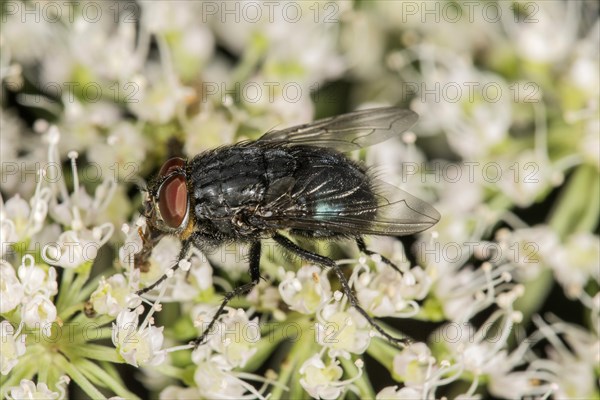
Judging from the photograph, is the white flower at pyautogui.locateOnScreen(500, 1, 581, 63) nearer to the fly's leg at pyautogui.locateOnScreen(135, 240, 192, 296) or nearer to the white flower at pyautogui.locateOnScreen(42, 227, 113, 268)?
the fly's leg at pyautogui.locateOnScreen(135, 240, 192, 296)

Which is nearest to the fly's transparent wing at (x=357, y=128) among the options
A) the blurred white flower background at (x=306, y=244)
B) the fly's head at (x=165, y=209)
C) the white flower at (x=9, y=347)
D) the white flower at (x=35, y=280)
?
the blurred white flower background at (x=306, y=244)

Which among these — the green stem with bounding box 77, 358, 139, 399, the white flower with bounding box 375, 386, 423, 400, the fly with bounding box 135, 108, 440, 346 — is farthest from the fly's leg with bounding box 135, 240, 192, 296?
the white flower with bounding box 375, 386, 423, 400

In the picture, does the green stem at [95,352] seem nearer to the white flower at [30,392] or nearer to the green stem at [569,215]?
the white flower at [30,392]

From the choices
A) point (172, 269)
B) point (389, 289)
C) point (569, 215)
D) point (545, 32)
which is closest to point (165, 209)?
point (172, 269)

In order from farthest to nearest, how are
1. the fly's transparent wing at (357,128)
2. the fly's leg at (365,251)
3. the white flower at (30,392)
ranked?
the fly's transparent wing at (357,128) < the fly's leg at (365,251) < the white flower at (30,392)

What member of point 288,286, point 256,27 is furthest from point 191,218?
point 256,27

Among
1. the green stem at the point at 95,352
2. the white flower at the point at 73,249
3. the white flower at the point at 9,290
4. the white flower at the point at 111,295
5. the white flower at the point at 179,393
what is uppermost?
the white flower at the point at 73,249

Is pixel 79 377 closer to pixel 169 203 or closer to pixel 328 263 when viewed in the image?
pixel 169 203
